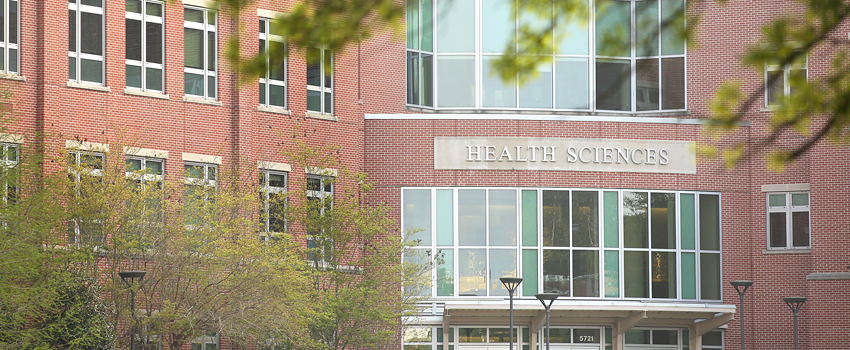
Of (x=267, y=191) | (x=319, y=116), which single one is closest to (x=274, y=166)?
(x=267, y=191)

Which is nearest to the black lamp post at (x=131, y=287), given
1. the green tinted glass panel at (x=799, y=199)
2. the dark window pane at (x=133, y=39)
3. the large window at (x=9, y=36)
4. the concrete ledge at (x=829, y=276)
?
the large window at (x=9, y=36)

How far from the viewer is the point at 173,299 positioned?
2103 centimetres

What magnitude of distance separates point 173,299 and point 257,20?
25.4ft

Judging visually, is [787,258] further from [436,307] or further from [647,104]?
[436,307]

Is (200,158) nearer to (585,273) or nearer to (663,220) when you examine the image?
(585,273)

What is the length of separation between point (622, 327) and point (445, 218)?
5.67 metres

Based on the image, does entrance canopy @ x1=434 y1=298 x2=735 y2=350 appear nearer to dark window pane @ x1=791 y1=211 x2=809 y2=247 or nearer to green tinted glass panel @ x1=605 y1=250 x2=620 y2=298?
green tinted glass panel @ x1=605 y1=250 x2=620 y2=298

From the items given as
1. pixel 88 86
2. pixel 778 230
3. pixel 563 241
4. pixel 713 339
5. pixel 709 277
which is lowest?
pixel 713 339

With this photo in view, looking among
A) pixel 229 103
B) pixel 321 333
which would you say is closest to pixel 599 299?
pixel 321 333

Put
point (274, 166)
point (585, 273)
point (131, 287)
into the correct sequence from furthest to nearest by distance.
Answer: point (585, 273) → point (274, 166) → point (131, 287)

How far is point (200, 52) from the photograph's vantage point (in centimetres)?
2531

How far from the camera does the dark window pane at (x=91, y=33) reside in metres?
23.0

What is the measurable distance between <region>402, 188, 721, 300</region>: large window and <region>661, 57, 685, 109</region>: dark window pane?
2703mm

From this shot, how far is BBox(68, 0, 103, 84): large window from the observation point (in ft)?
74.9
